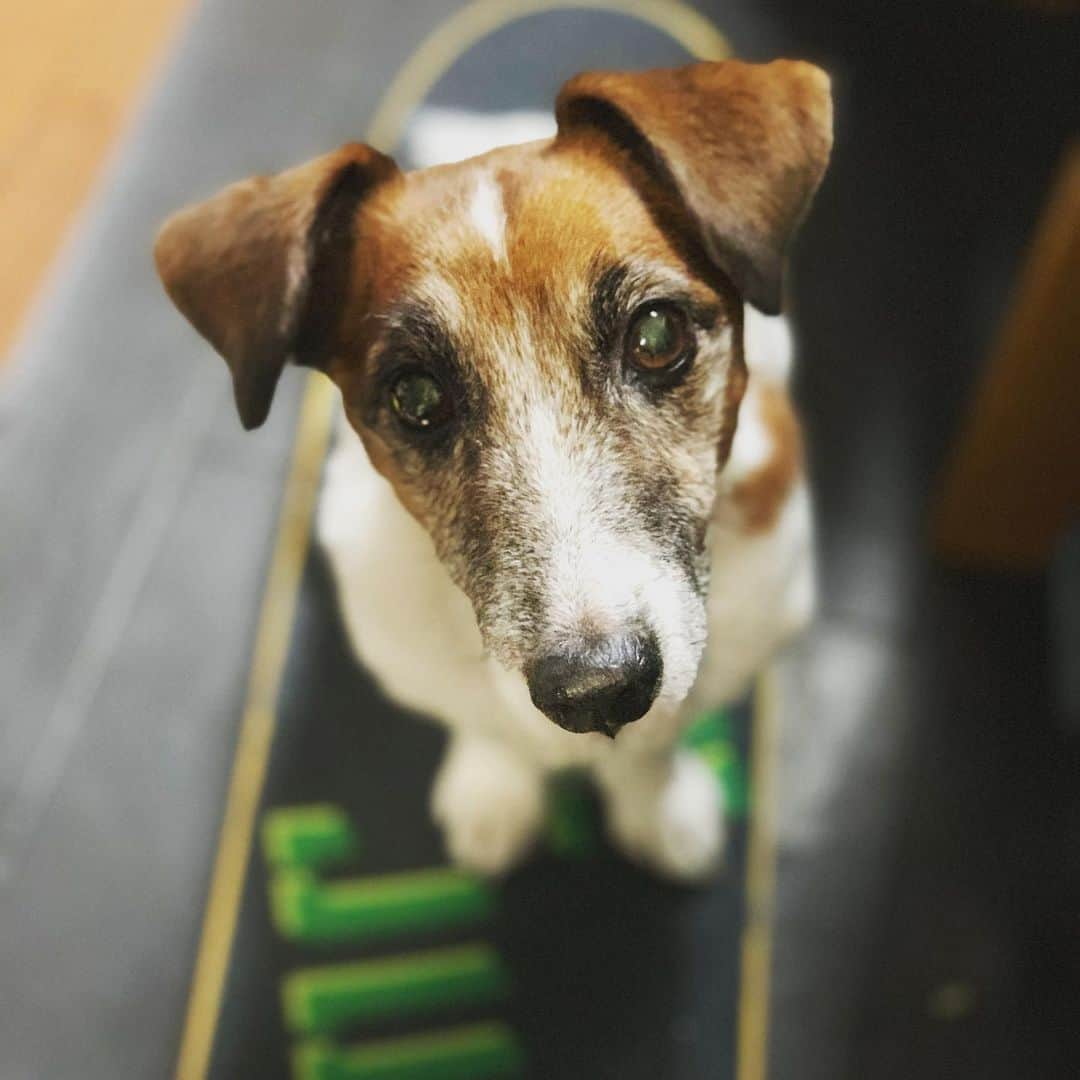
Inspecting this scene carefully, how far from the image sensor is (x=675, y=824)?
185 centimetres

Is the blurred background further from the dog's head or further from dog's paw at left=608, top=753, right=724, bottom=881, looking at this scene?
the dog's head

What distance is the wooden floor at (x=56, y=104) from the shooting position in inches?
100

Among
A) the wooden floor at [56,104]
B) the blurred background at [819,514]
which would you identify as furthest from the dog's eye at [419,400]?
the wooden floor at [56,104]

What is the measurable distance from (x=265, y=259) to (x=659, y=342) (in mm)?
405

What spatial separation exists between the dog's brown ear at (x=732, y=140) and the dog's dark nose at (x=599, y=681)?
380mm

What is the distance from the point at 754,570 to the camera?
150 cm

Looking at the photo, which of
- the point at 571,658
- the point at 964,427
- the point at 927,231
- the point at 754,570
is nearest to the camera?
the point at 571,658

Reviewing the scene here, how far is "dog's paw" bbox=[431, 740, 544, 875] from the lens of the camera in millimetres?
1879

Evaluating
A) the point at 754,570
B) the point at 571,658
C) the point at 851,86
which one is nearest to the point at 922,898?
the point at 754,570

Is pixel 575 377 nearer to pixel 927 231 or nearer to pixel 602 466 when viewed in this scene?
pixel 602 466

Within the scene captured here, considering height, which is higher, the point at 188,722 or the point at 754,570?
the point at 754,570

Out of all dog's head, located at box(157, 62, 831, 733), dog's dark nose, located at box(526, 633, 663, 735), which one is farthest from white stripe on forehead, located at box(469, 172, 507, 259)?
dog's dark nose, located at box(526, 633, 663, 735)

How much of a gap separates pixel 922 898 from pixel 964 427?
34.4 inches

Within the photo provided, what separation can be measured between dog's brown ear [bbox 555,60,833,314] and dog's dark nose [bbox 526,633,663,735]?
0.38 meters
